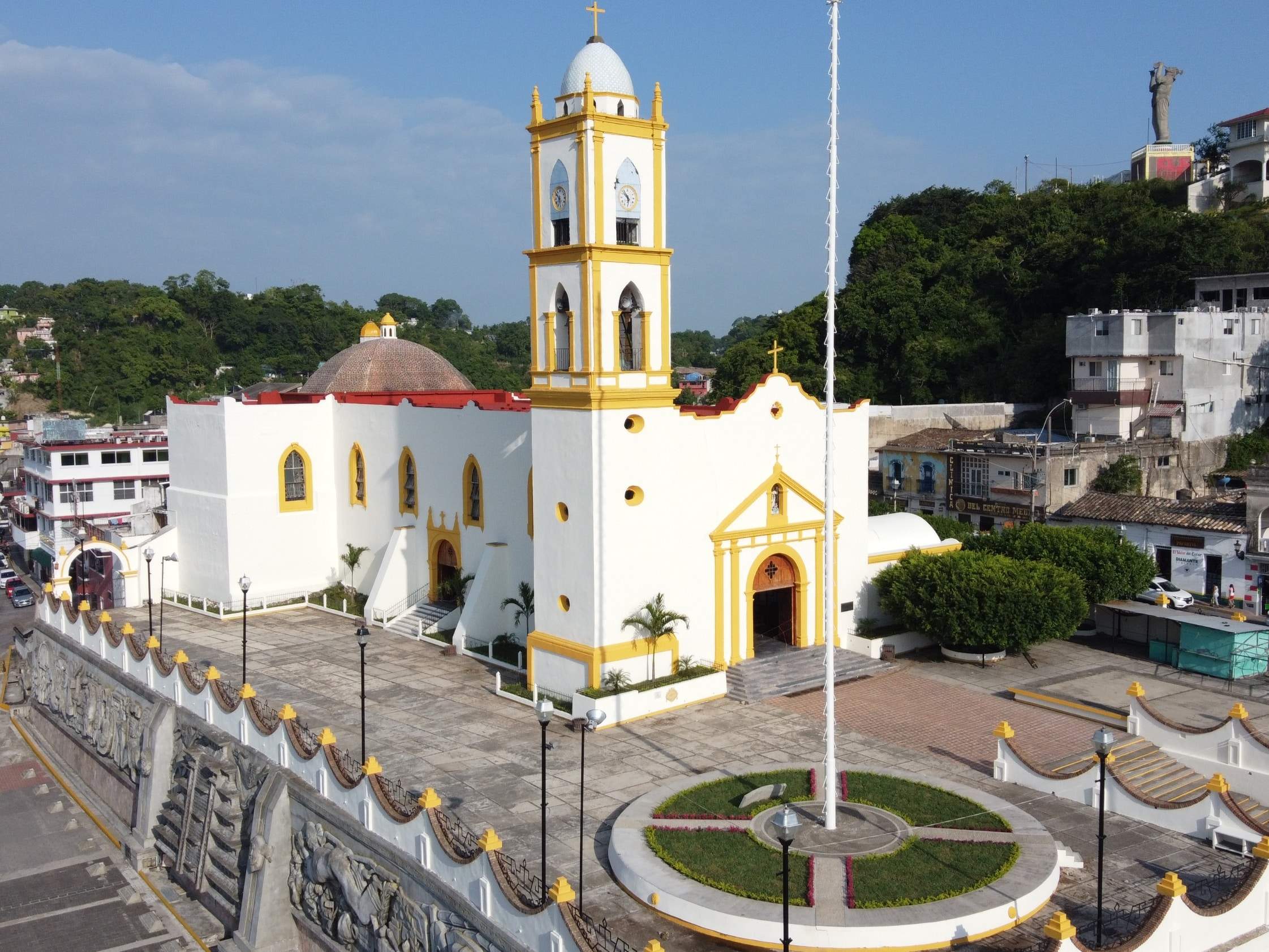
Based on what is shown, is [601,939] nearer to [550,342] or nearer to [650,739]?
[650,739]

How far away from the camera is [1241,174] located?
67.2 meters

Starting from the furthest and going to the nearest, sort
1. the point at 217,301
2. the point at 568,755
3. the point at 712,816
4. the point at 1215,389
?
the point at 217,301
the point at 1215,389
the point at 568,755
the point at 712,816

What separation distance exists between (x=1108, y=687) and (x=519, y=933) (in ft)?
52.4

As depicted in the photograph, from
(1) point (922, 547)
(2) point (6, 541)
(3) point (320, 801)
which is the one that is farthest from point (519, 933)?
(2) point (6, 541)

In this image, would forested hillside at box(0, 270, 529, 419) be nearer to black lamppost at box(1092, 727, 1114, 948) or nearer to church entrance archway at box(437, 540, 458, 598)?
church entrance archway at box(437, 540, 458, 598)

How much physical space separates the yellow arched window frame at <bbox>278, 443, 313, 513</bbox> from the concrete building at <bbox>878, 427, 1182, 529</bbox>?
2248cm

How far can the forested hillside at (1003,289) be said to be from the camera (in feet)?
179

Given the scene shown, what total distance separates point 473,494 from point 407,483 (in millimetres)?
3520

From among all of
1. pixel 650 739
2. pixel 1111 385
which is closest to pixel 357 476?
pixel 650 739

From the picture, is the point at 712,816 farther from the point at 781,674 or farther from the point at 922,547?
the point at 922,547

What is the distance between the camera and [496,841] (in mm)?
15789

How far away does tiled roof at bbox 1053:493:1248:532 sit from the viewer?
33.5 meters

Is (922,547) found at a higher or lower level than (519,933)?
higher

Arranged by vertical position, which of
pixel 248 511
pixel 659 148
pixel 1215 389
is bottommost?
pixel 248 511
